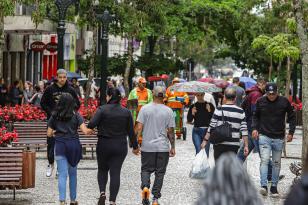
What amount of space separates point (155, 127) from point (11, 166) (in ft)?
6.34

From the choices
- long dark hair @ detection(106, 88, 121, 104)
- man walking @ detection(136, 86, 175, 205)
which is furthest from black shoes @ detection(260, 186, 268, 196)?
long dark hair @ detection(106, 88, 121, 104)

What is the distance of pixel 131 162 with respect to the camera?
2080 centimetres

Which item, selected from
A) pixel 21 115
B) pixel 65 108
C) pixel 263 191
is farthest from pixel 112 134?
pixel 21 115

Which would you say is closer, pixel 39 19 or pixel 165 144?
pixel 165 144

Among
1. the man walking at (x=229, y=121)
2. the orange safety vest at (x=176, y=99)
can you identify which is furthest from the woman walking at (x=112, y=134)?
the orange safety vest at (x=176, y=99)

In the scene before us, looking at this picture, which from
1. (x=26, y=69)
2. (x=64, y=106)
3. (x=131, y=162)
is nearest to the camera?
(x=64, y=106)

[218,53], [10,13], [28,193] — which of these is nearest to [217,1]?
[218,53]

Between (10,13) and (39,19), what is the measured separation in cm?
90

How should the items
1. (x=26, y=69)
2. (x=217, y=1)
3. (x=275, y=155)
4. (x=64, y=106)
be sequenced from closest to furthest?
(x=64, y=106) < (x=275, y=155) < (x=217, y=1) < (x=26, y=69)

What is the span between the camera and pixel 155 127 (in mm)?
13094

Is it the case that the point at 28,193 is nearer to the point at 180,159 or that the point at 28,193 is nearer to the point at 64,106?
the point at 64,106

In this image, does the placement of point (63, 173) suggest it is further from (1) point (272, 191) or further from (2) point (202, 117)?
(2) point (202, 117)

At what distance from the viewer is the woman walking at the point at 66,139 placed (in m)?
12.4

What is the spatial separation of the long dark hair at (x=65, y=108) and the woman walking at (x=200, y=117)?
5.21 metres
